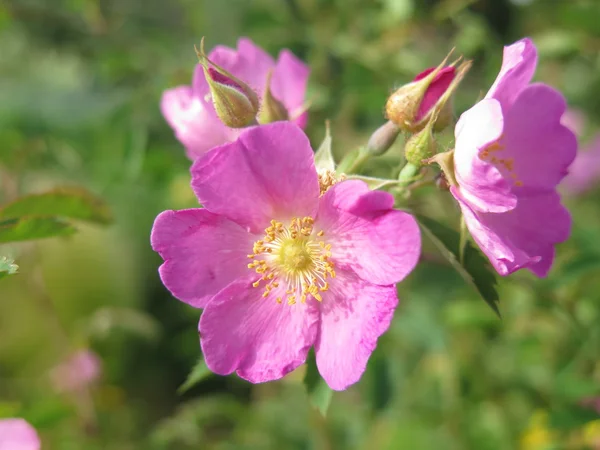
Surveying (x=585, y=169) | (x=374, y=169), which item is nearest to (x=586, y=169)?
(x=585, y=169)

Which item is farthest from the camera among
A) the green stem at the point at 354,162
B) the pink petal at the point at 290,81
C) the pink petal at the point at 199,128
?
the pink petal at the point at 290,81

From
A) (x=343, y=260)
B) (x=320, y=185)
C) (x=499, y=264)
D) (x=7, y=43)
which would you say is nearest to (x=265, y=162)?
(x=320, y=185)

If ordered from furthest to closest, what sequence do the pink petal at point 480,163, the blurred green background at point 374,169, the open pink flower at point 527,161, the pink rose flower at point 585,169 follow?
1. the pink rose flower at point 585,169
2. the blurred green background at point 374,169
3. the open pink flower at point 527,161
4. the pink petal at point 480,163

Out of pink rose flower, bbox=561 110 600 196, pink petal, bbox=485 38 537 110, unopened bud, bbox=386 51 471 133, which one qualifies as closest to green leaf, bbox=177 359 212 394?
unopened bud, bbox=386 51 471 133

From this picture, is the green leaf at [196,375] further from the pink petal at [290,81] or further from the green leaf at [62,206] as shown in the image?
the pink petal at [290,81]

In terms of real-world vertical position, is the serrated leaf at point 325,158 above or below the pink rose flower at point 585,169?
above

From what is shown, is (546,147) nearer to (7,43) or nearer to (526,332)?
(526,332)

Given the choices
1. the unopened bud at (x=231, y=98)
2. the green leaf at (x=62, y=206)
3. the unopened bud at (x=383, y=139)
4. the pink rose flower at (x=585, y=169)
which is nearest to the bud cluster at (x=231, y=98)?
the unopened bud at (x=231, y=98)
